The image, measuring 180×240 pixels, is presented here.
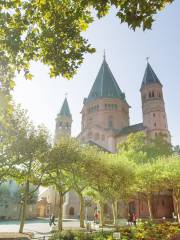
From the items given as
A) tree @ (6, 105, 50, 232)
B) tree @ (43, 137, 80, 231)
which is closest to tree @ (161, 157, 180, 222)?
tree @ (43, 137, 80, 231)

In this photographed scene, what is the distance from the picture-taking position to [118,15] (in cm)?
588

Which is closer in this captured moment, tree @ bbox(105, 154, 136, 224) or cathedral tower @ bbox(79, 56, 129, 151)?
tree @ bbox(105, 154, 136, 224)

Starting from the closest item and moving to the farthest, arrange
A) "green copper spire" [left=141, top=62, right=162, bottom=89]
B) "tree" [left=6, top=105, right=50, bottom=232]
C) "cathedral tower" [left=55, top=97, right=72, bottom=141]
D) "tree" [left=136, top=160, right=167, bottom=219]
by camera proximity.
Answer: "tree" [left=6, top=105, right=50, bottom=232]
"tree" [left=136, top=160, right=167, bottom=219]
"green copper spire" [left=141, top=62, right=162, bottom=89]
"cathedral tower" [left=55, top=97, right=72, bottom=141]

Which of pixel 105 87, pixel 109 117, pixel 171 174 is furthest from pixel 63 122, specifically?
pixel 171 174

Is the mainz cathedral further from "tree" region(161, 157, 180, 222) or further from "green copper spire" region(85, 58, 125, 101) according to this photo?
"tree" region(161, 157, 180, 222)

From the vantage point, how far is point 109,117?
73.8 meters

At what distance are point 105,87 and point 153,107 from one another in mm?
21184

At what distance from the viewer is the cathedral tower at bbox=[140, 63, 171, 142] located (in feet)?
205

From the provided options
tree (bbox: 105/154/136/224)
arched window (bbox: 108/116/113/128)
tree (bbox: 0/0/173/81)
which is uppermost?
arched window (bbox: 108/116/113/128)

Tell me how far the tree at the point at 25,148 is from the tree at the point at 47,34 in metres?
13.3

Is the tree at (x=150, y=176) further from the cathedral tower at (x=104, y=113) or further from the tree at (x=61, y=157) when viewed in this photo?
the cathedral tower at (x=104, y=113)

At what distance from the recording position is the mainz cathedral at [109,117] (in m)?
62.0

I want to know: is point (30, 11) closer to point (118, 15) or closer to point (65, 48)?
point (65, 48)

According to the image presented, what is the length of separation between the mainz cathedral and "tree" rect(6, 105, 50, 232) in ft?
102
